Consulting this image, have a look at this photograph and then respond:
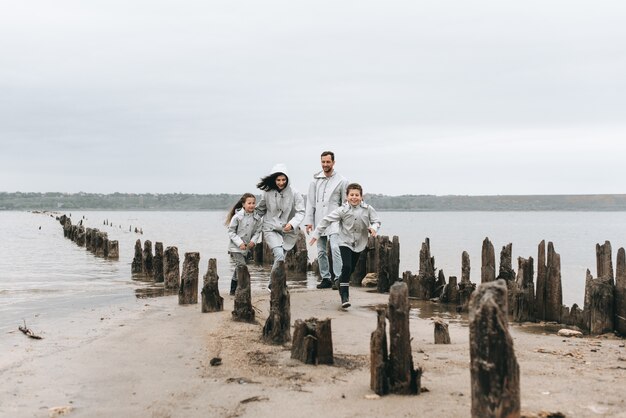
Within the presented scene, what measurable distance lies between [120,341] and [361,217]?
438 cm

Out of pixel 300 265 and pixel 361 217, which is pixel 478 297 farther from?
pixel 300 265

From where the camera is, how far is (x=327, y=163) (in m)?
11.8

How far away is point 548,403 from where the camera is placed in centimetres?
498

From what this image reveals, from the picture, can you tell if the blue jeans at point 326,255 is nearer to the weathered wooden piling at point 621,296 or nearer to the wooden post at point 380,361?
the weathered wooden piling at point 621,296

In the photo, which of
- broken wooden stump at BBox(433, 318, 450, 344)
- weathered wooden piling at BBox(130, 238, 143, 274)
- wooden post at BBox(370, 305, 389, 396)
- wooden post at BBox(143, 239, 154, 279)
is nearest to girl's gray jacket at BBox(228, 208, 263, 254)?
broken wooden stump at BBox(433, 318, 450, 344)

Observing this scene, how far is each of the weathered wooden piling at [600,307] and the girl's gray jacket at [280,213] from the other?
4749 millimetres

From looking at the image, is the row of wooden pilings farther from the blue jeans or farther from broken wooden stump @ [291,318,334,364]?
broken wooden stump @ [291,318,334,364]

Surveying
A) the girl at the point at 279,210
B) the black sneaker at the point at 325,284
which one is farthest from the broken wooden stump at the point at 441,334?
the black sneaker at the point at 325,284

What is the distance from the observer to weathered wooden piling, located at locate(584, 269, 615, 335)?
8.86m

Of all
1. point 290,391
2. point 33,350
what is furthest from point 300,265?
point 290,391

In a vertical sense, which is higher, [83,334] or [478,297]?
[478,297]

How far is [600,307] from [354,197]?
3987 millimetres

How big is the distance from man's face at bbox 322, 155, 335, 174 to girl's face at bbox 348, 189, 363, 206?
1.36 metres

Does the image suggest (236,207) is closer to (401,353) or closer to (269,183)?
(269,183)
